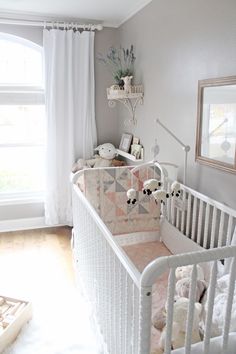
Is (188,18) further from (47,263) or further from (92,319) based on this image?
(47,263)

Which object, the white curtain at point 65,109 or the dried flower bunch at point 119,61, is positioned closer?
the dried flower bunch at point 119,61

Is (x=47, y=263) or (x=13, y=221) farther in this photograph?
(x=13, y=221)

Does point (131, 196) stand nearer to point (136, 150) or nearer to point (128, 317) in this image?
point (136, 150)

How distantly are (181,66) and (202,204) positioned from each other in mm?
985

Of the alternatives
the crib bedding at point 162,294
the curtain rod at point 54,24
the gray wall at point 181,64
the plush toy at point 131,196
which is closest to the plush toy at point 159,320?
the crib bedding at point 162,294

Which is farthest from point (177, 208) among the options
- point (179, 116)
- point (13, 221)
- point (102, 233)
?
point (13, 221)

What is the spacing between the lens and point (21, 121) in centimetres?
354

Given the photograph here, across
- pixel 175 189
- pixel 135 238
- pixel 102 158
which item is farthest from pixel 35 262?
pixel 175 189

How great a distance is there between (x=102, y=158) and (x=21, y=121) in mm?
980

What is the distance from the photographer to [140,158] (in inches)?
121

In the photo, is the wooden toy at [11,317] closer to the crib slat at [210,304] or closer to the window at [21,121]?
the crib slat at [210,304]

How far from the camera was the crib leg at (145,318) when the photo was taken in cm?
99

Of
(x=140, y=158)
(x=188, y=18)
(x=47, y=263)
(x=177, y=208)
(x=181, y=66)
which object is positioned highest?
(x=188, y=18)

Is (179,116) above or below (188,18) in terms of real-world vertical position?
below
